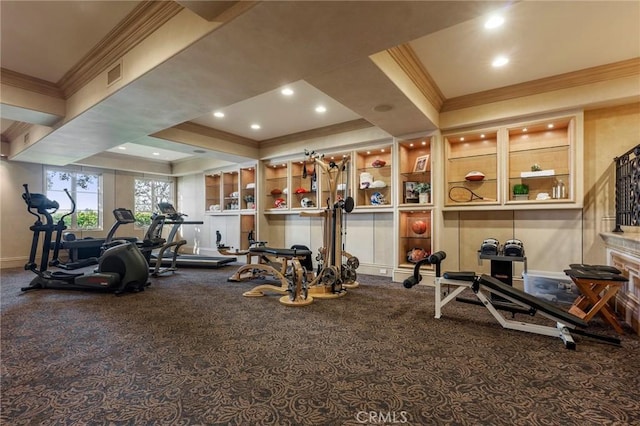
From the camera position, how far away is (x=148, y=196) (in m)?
10.0

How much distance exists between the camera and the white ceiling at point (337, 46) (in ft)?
7.30

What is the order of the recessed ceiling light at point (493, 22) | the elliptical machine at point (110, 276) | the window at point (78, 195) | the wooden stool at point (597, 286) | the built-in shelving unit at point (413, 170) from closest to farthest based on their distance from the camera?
the wooden stool at point (597, 286) < the recessed ceiling light at point (493, 22) < the elliptical machine at point (110, 276) < the built-in shelving unit at point (413, 170) < the window at point (78, 195)

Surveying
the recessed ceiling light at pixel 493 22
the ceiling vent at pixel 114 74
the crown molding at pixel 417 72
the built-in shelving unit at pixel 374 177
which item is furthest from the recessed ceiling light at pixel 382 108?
the ceiling vent at pixel 114 74

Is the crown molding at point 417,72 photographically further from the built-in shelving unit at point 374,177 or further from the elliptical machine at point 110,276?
the elliptical machine at point 110,276

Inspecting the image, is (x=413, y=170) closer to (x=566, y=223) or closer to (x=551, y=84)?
(x=551, y=84)

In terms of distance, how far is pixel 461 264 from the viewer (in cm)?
514

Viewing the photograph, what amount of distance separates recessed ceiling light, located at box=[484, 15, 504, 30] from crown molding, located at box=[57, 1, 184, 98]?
122 inches

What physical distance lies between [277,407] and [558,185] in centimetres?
506

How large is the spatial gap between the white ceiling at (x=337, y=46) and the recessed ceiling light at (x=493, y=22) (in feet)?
0.22

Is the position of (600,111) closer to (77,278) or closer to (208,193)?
(77,278)

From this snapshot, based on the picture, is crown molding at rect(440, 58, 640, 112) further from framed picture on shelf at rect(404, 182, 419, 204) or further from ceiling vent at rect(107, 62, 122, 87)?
ceiling vent at rect(107, 62, 122, 87)

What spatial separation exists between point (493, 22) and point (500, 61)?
0.93 metres

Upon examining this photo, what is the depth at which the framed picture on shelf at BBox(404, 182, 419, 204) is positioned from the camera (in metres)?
5.43

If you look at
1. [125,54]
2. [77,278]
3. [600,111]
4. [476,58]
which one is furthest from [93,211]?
[600,111]
